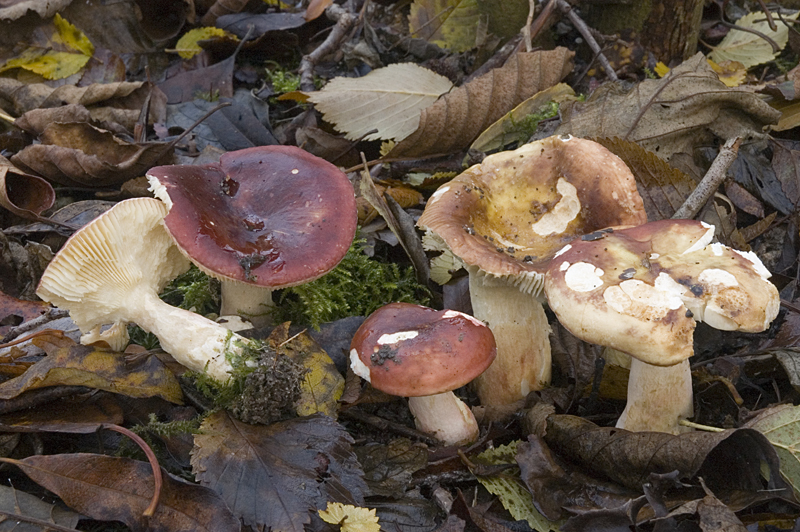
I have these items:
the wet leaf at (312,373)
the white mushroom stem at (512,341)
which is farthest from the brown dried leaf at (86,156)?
the white mushroom stem at (512,341)

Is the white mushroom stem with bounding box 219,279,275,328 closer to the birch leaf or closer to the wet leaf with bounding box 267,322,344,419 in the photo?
the wet leaf with bounding box 267,322,344,419

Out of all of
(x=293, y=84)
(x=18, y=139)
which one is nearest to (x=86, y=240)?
(x=18, y=139)

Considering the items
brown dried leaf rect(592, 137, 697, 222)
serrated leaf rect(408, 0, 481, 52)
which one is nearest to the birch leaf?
serrated leaf rect(408, 0, 481, 52)

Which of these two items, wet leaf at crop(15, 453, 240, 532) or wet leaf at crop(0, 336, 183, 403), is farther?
wet leaf at crop(0, 336, 183, 403)

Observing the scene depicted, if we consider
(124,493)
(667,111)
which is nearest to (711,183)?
(667,111)

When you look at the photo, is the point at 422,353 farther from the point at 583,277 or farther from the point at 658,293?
the point at 658,293
